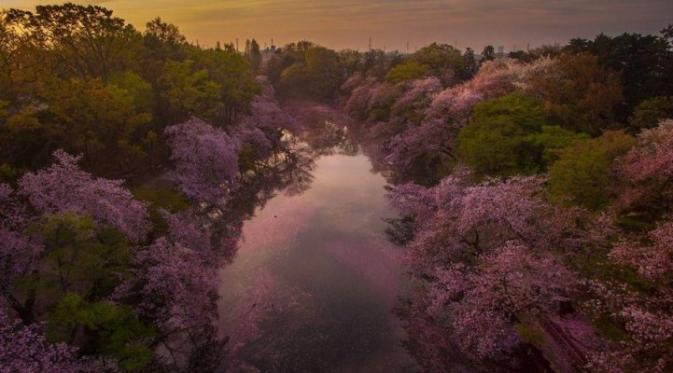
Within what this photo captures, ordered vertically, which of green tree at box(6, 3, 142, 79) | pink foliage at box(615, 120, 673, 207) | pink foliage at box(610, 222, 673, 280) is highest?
green tree at box(6, 3, 142, 79)

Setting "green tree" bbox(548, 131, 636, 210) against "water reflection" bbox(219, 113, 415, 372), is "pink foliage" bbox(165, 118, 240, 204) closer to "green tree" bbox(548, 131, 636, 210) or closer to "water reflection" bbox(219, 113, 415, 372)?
"water reflection" bbox(219, 113, 415, 372)

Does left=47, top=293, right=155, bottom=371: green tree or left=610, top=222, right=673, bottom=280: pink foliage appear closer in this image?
left=610, top=222, right=673, bottom=280: pink foliage

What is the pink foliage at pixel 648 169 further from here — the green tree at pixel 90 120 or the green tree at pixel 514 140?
the green tree at pixel 90 120

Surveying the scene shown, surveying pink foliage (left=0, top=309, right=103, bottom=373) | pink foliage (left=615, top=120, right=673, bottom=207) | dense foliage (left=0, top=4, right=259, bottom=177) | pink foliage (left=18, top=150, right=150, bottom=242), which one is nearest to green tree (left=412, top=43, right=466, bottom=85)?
dense foliage (left=0, top=4, right=259, bottom=177)

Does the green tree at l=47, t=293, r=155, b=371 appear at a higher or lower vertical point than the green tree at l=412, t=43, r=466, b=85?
lower

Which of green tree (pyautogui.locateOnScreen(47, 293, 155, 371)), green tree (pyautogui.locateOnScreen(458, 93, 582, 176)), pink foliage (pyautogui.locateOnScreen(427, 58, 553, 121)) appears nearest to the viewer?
green tree (pyautogui.locateOnScreen(47, 293, 155, 371))

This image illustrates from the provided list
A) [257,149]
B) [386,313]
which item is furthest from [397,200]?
[257,149]
